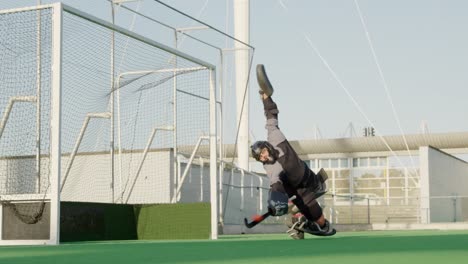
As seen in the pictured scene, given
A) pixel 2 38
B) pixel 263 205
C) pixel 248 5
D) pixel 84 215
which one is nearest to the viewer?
pixel 2 38

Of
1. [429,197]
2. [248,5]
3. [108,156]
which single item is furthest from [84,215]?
[429,197]

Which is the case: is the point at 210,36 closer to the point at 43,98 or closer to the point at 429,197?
the point at 43,98

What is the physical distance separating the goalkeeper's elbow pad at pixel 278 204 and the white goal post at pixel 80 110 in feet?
7.45

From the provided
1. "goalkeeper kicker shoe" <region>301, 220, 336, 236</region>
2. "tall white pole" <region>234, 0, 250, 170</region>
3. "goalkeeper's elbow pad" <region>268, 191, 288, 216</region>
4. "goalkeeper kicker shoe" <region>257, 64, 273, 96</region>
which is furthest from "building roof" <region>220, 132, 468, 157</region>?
"goalkeeper's elbow pad" <region>268, 191, 288, 216</region>

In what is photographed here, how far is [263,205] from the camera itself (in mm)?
20719

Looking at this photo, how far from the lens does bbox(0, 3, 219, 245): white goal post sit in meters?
10.2

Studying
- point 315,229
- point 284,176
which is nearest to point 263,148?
point 284,176

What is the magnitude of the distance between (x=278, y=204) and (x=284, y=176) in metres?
0.41

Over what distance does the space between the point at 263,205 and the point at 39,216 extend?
10.9 meters

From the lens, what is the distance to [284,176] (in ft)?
30.5

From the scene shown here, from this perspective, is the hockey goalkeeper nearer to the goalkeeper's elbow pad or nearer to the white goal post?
the goalkeeper's elbow pad

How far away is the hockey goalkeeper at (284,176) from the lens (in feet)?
29.7

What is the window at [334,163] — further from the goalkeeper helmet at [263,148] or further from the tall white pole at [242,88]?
the goalkeeper helmet at [263,148]

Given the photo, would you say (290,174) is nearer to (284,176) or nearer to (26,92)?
(284,176)
